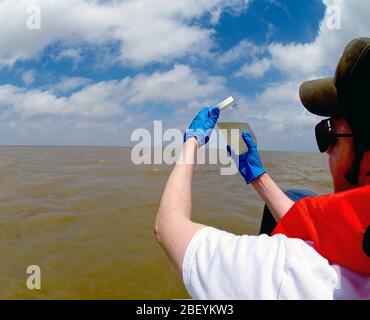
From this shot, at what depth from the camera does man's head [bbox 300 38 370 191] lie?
114 centimetres

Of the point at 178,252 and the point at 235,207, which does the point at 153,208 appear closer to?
the point at 235,207

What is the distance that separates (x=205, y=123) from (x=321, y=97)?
1.13 meters

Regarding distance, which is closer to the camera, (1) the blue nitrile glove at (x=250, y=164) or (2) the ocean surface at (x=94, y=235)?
(1) the blue nitrile glove at (x=250, y=164)

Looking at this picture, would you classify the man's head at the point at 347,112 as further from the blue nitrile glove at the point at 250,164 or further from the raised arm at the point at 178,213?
the blue nitrile glove at the point at 250,164

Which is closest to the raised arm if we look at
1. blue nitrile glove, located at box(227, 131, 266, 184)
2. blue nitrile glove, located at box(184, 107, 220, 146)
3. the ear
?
blue nitrile glove, located at box(184, 107, 220, 146)

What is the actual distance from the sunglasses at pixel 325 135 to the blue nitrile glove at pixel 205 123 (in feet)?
2.48

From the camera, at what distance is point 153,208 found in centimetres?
703

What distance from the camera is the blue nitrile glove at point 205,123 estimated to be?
83.9 inches

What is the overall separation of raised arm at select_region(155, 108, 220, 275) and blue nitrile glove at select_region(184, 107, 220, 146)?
40 cm

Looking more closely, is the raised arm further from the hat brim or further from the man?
the hat brim


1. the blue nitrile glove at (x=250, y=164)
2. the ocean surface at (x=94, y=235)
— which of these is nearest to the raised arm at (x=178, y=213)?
the blue nitrile glove at (x=250, y=164)

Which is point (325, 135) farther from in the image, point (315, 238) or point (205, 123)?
point (205, 123)
